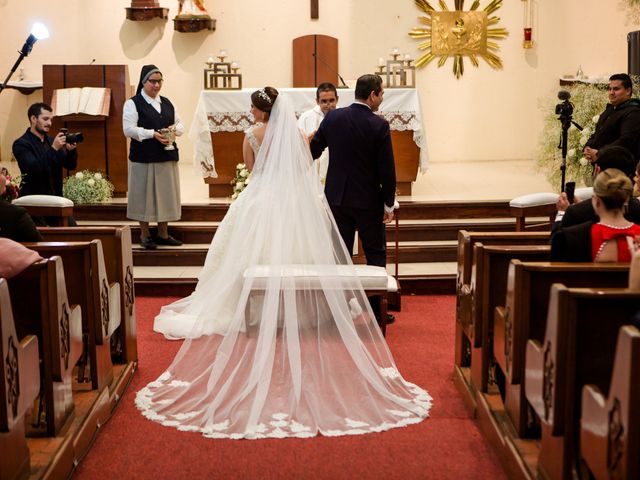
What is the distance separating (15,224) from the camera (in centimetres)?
471

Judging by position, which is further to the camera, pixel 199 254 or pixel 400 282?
pixel 199 254

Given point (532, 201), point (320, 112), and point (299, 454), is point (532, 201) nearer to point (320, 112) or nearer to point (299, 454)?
point (320, 112)

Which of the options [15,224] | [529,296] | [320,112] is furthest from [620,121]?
[15,224]

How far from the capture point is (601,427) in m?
2.95

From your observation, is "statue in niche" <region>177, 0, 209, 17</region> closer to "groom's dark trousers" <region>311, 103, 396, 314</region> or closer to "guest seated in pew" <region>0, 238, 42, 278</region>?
"groom's dark trousers" <region>311, 103, 396, 314</region>

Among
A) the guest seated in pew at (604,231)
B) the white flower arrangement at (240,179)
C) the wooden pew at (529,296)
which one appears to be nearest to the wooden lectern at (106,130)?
the white flower arrangement at (240,179)

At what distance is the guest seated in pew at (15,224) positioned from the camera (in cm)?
466

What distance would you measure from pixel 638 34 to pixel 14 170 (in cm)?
734

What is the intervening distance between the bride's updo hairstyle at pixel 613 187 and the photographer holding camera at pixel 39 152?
14.9ft

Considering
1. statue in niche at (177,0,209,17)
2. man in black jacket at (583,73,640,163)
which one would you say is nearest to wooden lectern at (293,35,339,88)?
statue in niche at (177,0,209,17)

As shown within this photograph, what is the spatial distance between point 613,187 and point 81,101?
6580mm

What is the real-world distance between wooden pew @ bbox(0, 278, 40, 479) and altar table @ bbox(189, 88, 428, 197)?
5622 millimetres

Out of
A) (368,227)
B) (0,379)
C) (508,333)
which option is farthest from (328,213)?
(0,379)

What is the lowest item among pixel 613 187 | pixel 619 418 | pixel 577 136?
pixel 619 418
